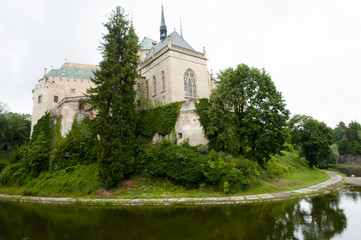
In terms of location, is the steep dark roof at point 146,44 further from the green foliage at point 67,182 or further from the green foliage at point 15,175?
the green foliage at point 15,175

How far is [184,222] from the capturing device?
12.3 metres

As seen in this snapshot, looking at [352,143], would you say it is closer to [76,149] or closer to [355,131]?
[355,131]

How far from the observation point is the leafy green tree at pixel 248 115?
2192 centimetres

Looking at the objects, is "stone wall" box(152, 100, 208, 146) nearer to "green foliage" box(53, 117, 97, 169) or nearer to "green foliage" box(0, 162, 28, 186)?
"green foliage" box(53, 117, 97, 169)

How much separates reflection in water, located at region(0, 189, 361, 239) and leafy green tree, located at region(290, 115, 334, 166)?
20.7 meters

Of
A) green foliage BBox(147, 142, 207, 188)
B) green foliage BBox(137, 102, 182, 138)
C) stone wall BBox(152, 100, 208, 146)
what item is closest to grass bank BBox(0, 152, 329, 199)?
green foliage BBox(147, 142, 207, 188)

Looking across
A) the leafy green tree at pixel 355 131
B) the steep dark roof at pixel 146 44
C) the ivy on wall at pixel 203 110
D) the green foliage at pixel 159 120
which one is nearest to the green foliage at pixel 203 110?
the ivy on wall at pixel 203 110

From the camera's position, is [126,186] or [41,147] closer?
[126,186]

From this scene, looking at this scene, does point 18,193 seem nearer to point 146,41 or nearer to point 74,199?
point 74,199

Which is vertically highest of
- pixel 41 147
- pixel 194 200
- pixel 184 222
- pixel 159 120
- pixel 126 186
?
pixel 159 120

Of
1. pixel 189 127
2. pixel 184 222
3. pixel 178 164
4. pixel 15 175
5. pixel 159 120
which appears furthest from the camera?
pixel 15 175

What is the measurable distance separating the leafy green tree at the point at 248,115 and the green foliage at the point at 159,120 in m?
4.28

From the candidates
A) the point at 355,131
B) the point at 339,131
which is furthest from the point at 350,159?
the point at 339,131

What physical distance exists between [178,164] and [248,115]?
8.15 m
